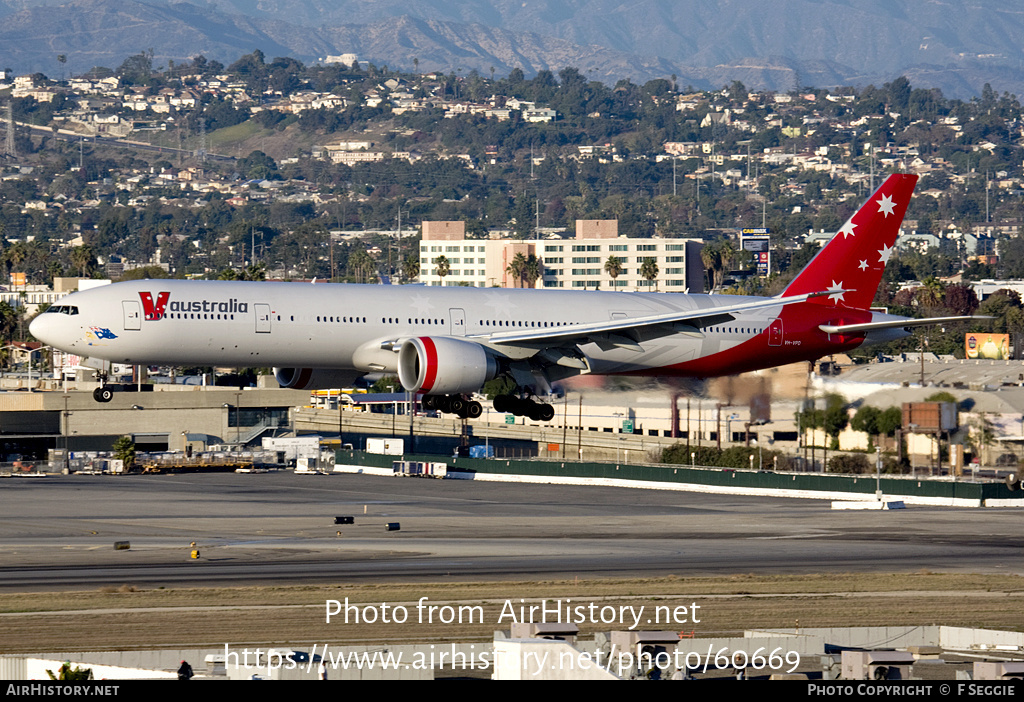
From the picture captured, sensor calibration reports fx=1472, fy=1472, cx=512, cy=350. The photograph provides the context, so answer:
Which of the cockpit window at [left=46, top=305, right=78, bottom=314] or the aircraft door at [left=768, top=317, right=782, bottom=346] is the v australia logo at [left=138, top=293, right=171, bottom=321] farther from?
the aircraft door at [left=768, top=317, right=782, bottom=346]

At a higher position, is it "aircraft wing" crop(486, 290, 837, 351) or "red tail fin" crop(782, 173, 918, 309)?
"red tail fin" crop(782, 173, 918, 309)

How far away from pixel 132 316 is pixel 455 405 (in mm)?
12521

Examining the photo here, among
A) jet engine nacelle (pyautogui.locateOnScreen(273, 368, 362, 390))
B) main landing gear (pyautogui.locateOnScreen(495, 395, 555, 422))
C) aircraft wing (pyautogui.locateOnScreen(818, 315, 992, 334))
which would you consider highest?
aircraft wing (pyautogui.locateOnScreen(818, 315, 992, 334))

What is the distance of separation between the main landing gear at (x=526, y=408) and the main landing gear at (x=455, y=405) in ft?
5.77

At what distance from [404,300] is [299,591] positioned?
1217 centimetres

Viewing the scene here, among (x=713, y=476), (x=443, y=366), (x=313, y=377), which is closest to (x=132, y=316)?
(x=313, y=377)

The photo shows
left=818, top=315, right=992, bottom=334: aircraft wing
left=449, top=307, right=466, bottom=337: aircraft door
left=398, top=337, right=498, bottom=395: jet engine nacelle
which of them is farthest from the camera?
left=818, top=315, right=992, bottom=334: aircraft wing

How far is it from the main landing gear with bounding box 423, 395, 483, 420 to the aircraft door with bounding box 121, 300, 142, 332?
445 inches

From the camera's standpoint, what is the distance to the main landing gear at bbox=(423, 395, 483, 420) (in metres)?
56.1

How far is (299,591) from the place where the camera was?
48781mm

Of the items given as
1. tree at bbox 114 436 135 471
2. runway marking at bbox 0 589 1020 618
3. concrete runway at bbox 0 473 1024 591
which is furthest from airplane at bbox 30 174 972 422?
tree at bbox 114 436 135 471

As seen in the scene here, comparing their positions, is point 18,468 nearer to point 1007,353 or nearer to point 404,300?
point 404,300

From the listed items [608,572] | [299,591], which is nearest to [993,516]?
[608,572]

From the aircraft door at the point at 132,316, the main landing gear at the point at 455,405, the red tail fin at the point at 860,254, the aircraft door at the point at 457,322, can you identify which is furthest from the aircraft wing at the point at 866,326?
the aircraft door at the point at 132,316
